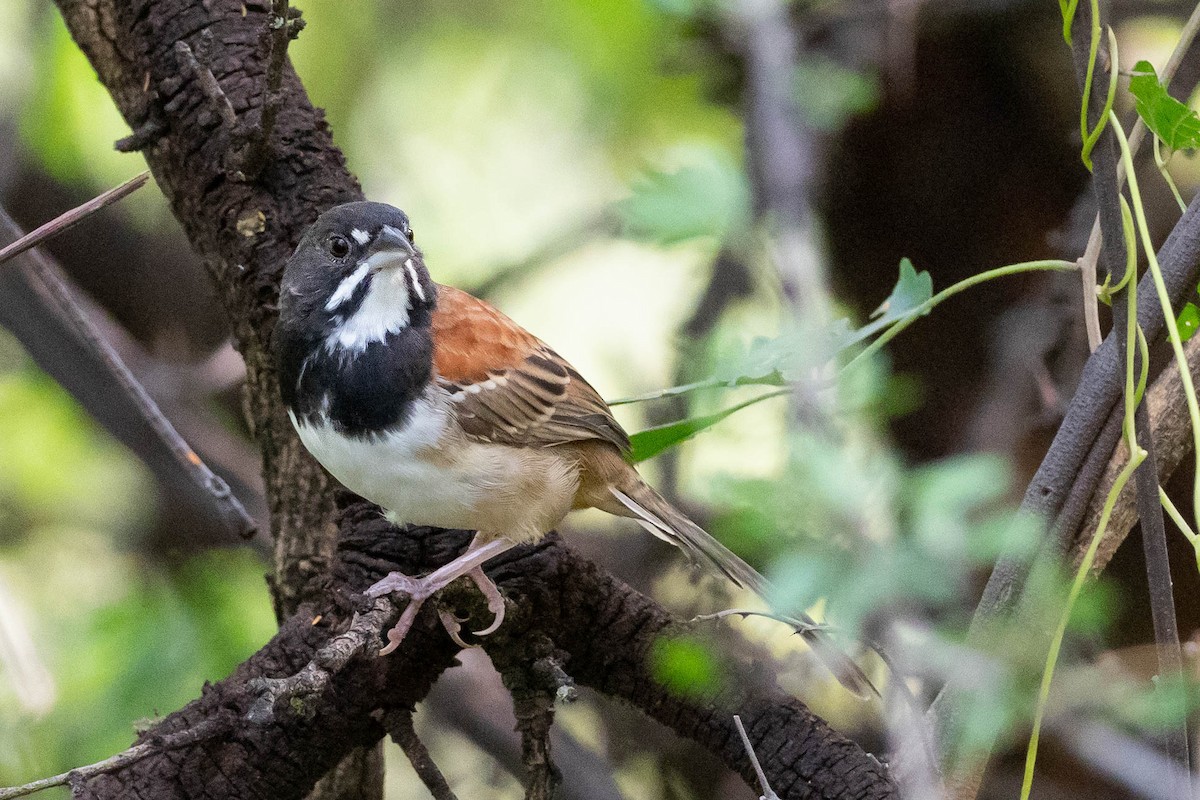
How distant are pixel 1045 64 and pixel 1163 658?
3.22 m

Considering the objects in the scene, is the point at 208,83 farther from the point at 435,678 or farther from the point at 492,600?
the point at 435,678

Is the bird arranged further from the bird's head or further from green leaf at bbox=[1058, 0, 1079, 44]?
green leaf at bbox=[1058, 0, 1079, 44]

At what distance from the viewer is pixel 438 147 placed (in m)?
6.06

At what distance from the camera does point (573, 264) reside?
589cm

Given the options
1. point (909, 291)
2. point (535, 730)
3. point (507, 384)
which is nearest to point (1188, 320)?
point (909, 291)

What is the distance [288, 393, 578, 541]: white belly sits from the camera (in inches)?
117

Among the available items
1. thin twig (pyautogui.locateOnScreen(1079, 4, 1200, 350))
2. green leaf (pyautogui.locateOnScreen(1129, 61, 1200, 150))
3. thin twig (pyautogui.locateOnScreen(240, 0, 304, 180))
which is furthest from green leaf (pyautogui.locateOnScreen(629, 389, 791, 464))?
thin twig (pyautogui.locateOnScreen(240, 0, 304, 180))

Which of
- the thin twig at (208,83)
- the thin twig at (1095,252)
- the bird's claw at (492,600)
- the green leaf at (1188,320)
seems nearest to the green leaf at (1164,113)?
the thin twig at (1095,252)

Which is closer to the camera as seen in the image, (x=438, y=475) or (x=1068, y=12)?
(x=1068, y=12)

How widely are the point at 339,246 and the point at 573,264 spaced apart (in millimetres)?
2825

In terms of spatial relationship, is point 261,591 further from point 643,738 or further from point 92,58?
point 92,58

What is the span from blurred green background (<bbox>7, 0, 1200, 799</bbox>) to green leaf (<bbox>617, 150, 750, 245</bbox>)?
0.69m

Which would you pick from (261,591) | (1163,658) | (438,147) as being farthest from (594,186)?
(1163,658)

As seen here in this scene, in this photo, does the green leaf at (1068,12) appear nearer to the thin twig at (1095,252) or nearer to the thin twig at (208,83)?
the thin twig at (1095,252)
